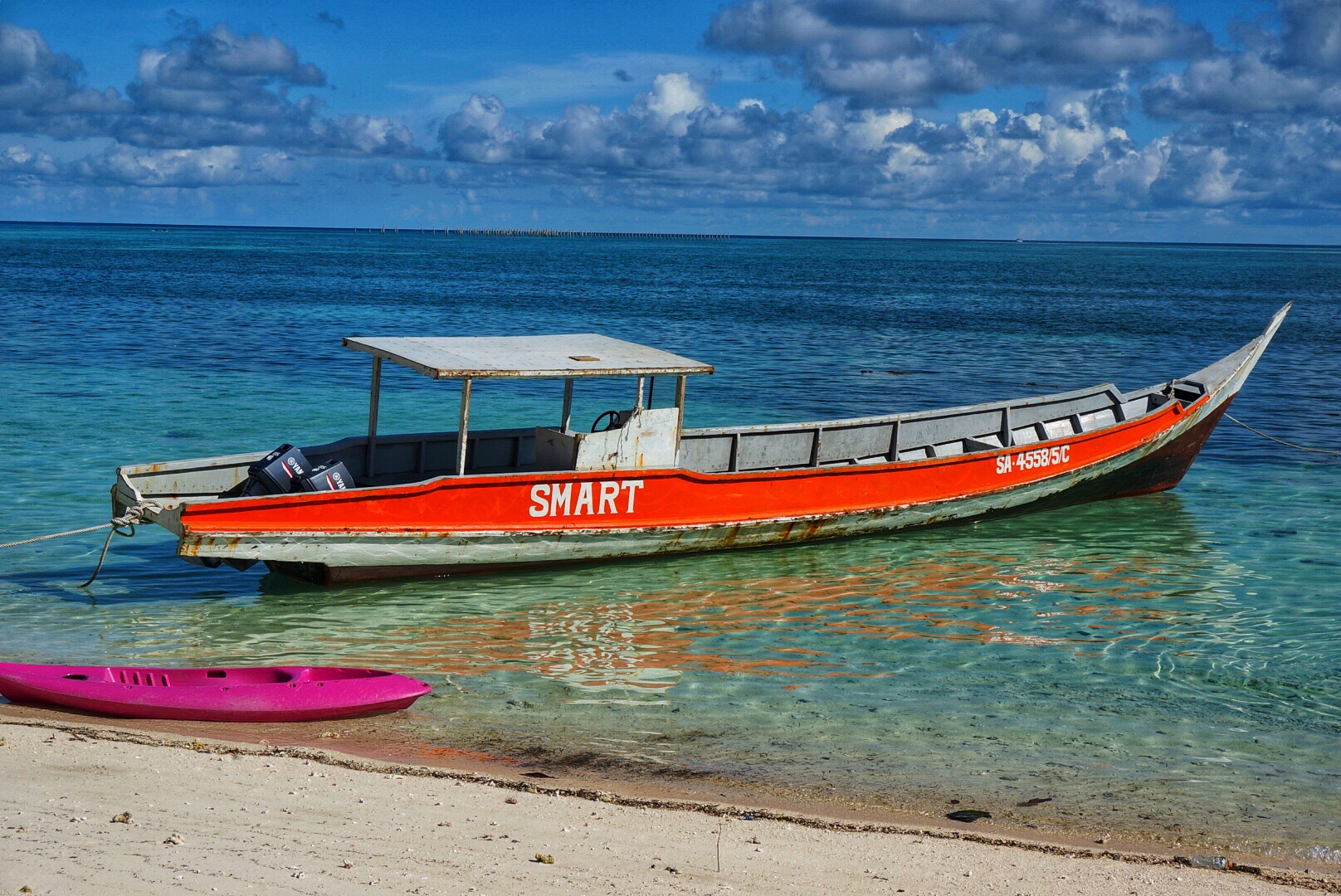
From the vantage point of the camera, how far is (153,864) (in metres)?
5.61

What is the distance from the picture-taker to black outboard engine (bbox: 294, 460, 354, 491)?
37.5ft

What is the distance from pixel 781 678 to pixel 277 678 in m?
3.89

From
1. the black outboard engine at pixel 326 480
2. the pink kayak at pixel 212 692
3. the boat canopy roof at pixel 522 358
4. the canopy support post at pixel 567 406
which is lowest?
the pink kayak at pixel 212 692

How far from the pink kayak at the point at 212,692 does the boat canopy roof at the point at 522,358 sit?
3.49 m

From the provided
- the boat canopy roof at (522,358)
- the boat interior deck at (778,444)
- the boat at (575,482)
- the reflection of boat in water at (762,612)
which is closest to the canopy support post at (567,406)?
the boat at (575,482)

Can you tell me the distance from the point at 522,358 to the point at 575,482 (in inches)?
53.8

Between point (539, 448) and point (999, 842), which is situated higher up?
point (539, 448)

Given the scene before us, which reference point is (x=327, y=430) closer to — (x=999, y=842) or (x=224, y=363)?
(x=224, y=363)

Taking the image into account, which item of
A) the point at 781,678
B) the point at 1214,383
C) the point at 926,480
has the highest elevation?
the point at 1214,383

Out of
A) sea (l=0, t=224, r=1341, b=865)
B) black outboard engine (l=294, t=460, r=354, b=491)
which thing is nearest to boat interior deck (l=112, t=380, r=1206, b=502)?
black outboard engine (l=294, t=460, r=354, b=491)

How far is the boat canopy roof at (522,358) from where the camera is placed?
11.3 meters

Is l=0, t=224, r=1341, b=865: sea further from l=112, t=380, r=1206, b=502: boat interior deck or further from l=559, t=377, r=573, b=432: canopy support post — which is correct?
l=559, t=377, r=573, b=432: canopy support post

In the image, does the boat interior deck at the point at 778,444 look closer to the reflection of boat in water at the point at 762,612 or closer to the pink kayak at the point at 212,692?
the reflection of boat in water at the point at 762,612

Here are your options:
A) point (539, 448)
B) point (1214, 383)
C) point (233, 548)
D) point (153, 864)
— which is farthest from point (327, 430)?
point (153, 864)
